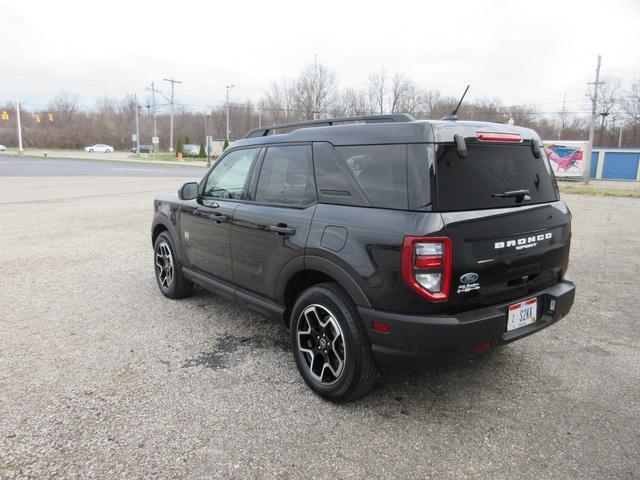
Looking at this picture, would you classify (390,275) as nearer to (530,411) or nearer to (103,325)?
(530,411)

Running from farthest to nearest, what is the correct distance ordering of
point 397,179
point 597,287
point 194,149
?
1. point 194,149
2. point 597,287
3. point 397,179

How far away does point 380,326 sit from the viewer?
2.71 metres

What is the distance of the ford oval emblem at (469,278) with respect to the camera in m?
2.62

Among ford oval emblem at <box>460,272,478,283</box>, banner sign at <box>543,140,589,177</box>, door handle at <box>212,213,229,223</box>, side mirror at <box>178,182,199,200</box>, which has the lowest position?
ford oval emblem at <box>460,272,478,283</box>

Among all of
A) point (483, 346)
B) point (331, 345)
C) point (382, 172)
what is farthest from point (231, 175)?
point (483, 346)

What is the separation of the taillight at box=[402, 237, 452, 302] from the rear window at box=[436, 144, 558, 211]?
0.23 meters

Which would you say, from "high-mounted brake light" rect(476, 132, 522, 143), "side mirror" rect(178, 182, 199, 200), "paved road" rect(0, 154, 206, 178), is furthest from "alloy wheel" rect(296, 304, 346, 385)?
"paved road" rect(0, 154, 206, 178)

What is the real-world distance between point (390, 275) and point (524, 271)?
96 centimetres

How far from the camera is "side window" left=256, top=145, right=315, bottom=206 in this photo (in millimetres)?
3385

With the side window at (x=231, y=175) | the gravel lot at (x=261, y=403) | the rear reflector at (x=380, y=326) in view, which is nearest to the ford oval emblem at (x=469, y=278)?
the rear reflector at (x=380, y=326)

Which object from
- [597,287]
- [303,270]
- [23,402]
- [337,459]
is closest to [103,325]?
[23,402]

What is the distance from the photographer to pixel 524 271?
9.71ft

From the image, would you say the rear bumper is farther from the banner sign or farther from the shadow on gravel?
the banner sign

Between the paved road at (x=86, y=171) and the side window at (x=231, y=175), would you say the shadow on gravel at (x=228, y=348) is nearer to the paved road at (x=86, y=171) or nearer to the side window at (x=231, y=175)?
the side window at (x=231, y=175)
